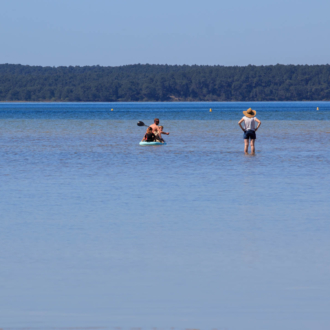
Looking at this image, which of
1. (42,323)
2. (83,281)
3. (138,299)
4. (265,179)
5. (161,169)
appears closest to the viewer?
(42,323)

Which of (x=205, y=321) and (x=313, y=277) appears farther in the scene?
(x=313, y=277)

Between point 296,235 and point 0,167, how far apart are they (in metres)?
11.8

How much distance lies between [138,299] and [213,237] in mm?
2883

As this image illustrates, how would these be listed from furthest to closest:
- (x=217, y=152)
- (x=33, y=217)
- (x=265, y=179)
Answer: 1. (x=217, y=152)
2. (x=265, y=179)
3. (x=33, y=217)

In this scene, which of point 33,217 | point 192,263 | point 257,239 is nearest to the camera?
point 192,263

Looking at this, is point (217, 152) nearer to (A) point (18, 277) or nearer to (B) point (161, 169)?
(B) point (161, 169)

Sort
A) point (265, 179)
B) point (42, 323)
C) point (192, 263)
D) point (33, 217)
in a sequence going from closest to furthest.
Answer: point (42, 323), point (192, 263), point (33, 217), point (265, 179)

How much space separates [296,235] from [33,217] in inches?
160

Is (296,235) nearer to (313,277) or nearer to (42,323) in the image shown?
(313,277)

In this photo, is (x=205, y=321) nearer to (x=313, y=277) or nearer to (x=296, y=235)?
(x=313, y=277)

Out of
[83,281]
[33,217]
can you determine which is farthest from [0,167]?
[83,281]

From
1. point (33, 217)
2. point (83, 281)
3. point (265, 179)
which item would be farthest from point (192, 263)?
point (265, 179)

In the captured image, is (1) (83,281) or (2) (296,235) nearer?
(1) (83,281)

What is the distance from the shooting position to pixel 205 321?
5.58m
